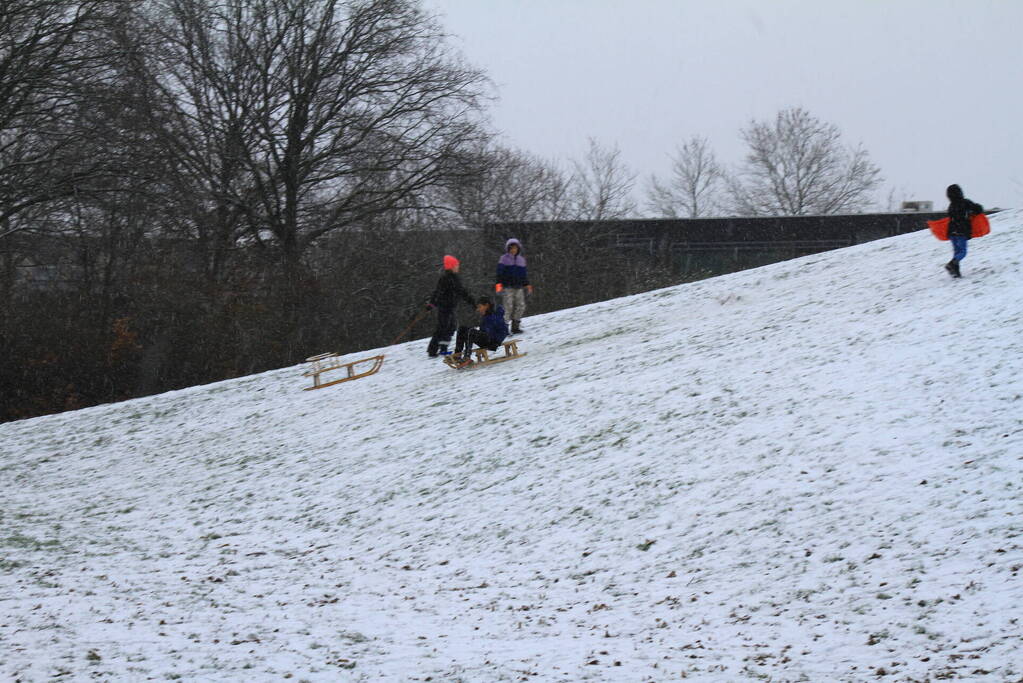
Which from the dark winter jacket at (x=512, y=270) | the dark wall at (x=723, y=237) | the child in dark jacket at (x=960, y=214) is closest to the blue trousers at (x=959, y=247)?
the child in dark jacket at (x=960, y=214)

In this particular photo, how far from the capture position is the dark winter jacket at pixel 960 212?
557 inches

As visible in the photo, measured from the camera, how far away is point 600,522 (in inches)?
366

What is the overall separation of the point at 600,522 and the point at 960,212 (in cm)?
798

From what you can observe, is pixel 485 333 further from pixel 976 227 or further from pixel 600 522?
pixel 600 522

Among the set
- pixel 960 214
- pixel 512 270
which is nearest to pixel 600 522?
pixel 960 214

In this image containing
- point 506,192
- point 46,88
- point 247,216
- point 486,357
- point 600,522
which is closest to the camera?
point 600,522

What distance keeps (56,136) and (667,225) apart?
65.8 ft

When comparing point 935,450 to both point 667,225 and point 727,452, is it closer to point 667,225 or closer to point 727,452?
point 727,452

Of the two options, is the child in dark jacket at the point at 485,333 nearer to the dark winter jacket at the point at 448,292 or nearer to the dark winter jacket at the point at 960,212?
the dark winter jacket at the point at 448,292

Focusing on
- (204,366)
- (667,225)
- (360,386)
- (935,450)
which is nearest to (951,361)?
(935,450)

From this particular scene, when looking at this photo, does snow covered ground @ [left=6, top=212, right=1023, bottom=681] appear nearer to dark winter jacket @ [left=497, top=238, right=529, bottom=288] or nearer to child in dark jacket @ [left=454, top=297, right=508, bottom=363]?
child in dark jacket @ [left=454, top=297, right=508, bottom=363]

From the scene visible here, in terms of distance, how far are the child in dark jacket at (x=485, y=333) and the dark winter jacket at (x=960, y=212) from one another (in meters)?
6.93

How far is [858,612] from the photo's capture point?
6.75 metres

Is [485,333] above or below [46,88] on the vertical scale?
below
